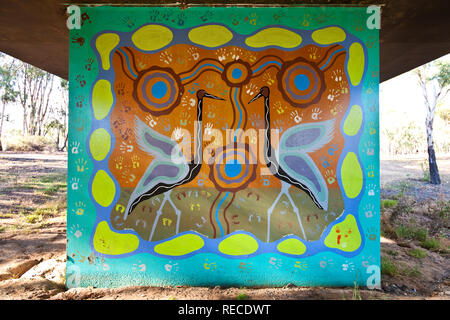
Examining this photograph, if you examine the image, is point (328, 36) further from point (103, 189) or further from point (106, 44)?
point (103, 189)

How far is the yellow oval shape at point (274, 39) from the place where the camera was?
2.62 metres

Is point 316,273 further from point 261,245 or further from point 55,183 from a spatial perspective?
point 55,183

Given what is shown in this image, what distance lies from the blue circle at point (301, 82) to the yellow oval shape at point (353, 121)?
556 mm

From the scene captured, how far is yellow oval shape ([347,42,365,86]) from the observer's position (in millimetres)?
2609

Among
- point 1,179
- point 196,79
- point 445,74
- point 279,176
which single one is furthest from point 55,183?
point 445,74

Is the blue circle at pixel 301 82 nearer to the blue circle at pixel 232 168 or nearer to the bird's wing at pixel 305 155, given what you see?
the bird's wing at pixel 305 155

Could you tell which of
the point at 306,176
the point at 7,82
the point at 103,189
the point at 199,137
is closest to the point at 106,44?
the point at 199,137

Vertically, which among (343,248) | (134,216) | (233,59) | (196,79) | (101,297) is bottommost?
(101,297)

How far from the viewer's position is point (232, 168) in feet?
8.46

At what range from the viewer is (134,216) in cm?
257

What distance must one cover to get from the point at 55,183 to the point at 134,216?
7738mm
